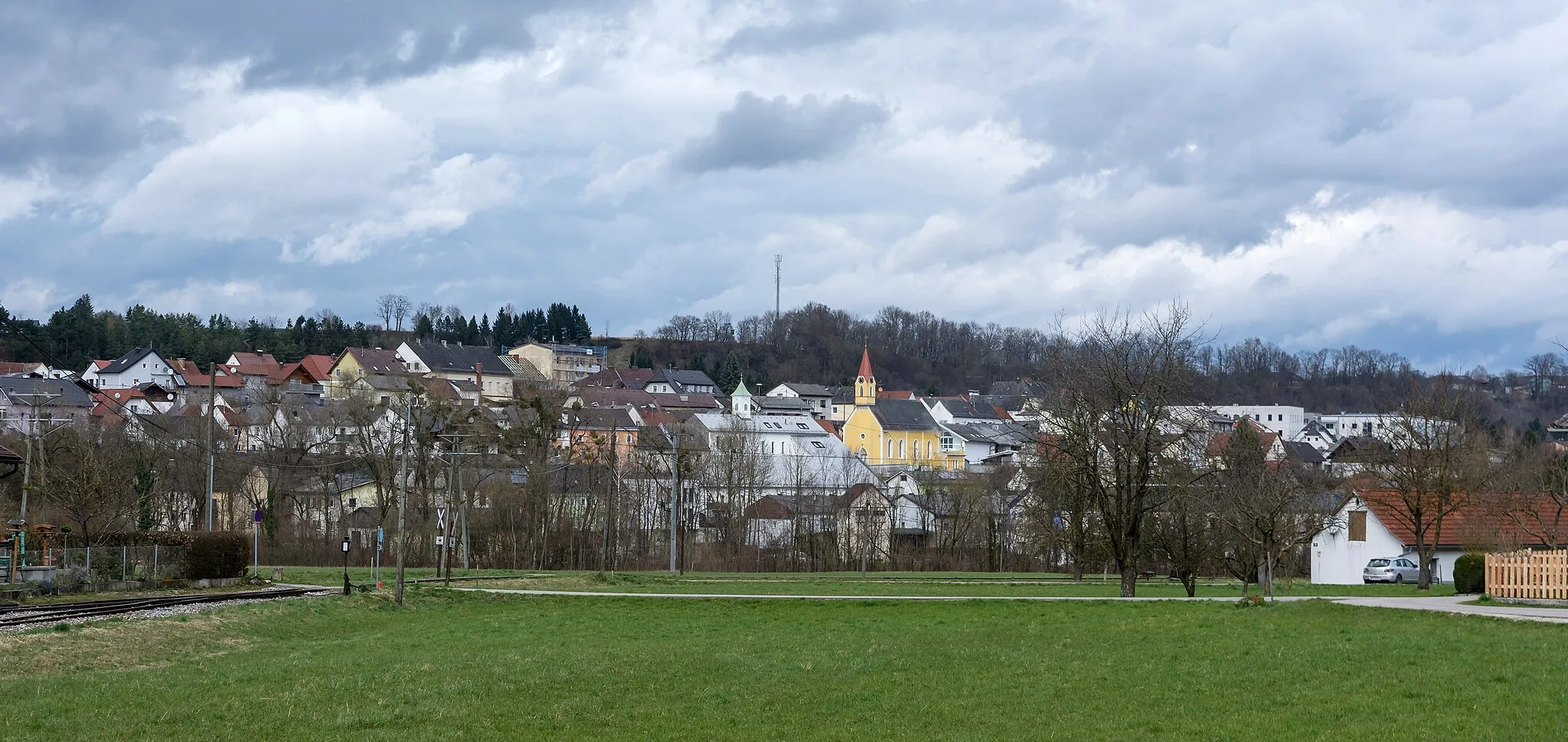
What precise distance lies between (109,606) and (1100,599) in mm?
24629

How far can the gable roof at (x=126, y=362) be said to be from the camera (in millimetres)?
163875

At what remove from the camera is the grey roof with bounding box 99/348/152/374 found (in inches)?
6447

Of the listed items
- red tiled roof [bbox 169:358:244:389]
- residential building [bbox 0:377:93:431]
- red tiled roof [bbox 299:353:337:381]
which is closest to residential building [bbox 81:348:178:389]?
red tiled roof [bbox 169:358:244:389]

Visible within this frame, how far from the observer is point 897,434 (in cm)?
16112

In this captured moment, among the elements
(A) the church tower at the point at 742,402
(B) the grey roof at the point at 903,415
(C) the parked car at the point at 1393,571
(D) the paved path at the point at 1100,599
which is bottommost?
(C) the parked car at the point at 1393,571

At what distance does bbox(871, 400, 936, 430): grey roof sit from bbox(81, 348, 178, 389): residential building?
287 ft

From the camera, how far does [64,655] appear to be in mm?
21438

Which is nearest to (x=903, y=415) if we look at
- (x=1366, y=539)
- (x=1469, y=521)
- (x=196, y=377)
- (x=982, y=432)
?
(x=982, y=432)

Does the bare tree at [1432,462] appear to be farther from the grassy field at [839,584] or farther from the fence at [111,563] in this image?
the fence at [111,563]

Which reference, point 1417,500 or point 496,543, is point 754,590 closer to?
point 1417,500

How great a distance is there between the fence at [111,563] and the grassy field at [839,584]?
526 cm

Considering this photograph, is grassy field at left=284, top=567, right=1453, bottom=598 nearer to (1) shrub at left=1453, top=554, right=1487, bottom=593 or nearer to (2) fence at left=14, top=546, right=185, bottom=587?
(1) shrub at left=1453, top=554, right=1487, bottom=593

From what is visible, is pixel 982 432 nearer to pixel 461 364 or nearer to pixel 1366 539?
pixel 461 364

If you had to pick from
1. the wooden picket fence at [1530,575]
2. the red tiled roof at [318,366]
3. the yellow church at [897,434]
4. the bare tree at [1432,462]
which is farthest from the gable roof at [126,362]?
the wooden picket fence at [1530,575]
